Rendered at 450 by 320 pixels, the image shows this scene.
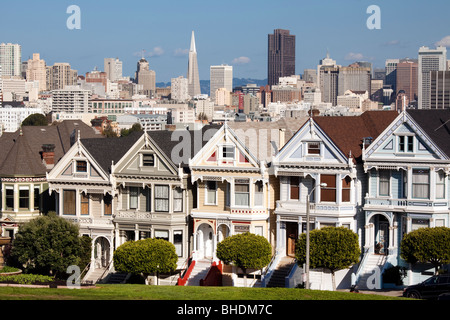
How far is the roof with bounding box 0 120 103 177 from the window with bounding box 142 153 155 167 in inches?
264

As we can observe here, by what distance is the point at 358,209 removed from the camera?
46125 millimetres

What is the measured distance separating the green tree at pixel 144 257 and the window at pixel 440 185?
42.3 ft

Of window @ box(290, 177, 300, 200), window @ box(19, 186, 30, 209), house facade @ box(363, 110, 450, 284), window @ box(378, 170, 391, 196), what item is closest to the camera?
house facade @ box(363, 110, 450, 284)

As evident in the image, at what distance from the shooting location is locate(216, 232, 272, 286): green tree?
4556cm

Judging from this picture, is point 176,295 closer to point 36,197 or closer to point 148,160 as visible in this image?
point 148,160

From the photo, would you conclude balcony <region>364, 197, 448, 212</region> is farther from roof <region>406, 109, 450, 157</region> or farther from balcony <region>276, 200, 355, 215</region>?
roof <region>406, 109, 450, 157</region>

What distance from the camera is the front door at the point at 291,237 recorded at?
4756 cm

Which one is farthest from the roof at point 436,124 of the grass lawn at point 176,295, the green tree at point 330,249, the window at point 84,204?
the window at point 84,204

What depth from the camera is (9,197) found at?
176ft

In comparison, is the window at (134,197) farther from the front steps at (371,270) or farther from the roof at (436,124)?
the roof at (436,124)

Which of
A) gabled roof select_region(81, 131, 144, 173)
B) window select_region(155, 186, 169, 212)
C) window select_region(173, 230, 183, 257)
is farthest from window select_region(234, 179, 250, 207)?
gabled roof select_region(81, 131, 144, 173)
